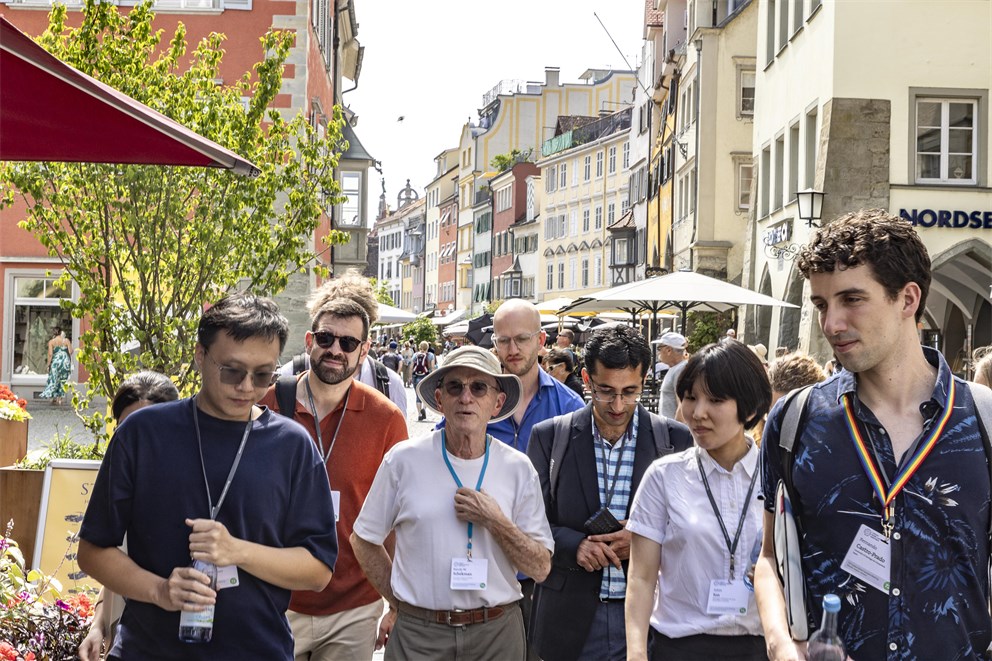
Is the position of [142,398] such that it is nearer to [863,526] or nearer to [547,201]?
[863,526]

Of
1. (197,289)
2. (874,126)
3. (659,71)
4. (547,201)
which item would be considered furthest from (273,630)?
(547,201)

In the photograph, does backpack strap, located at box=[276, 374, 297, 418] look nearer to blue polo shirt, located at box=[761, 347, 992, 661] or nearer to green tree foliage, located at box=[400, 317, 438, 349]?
blue polo shirt, located at box=[761, 347, 992, 661]

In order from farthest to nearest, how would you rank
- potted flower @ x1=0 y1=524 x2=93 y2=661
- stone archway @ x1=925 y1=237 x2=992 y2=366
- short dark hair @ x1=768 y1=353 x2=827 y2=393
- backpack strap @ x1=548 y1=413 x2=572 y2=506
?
stone archway @ x1=925 y1=237 x2=992 y2=366 < short dark hair @ x1=768 y1=353 x2=827 y2=393 < potted flower @ x1=0 y1=524 x2=93 y2=661 < backpack strap @ x1=548 y1=413 x2=572 y2=506

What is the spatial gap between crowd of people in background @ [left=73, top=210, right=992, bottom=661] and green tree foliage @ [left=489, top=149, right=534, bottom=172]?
3461 inches

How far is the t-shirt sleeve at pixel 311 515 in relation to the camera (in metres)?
3.78

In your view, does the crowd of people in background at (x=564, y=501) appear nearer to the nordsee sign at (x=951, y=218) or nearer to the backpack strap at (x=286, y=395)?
the backpack strap at (x=286, y=395)

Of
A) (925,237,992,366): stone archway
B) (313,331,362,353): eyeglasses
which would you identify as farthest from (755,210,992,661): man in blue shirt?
(925,237,992,366): stone archway

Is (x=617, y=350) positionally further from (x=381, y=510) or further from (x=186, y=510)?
(x=186, y=510)

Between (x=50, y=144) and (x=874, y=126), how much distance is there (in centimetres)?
2023

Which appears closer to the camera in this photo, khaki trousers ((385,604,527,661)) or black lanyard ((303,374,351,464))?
khaki trousers ((385,604,527,661))

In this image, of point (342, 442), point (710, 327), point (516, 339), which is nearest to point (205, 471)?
point (342, 442)

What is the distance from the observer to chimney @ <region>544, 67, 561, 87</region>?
9681 cm

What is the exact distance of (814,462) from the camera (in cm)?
321

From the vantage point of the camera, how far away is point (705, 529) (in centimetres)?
435
